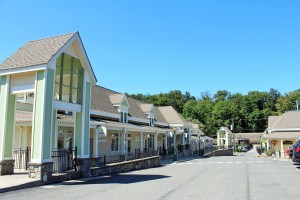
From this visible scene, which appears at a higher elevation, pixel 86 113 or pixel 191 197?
pixel 86 113

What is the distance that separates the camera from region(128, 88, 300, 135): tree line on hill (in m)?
103

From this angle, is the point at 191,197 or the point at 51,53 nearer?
the point at 191,197

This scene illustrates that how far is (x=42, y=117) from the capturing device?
43.1ft

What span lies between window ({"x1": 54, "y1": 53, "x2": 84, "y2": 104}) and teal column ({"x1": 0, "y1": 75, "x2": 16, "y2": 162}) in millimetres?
2333

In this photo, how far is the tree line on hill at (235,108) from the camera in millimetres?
102606

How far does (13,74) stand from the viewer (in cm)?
1473

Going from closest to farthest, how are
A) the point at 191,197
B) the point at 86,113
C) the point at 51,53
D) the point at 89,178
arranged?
the point at 191,197 → the point at 51,53 → the point at 89,178 → the point at 86,113

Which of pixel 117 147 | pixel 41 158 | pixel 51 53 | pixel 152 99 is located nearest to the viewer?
pixel 41 158

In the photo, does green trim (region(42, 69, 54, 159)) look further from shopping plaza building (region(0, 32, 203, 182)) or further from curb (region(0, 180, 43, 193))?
curb (region(0, 180, 43, 193))

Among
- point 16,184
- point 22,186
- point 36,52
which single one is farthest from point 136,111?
point 16,184

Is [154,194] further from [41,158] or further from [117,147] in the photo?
[117,147]

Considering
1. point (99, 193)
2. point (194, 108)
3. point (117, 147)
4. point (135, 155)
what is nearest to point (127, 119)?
point (117, 147)

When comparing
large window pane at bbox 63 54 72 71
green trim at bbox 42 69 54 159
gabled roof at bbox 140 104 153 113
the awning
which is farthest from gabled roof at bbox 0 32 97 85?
gabled roof at bbox 140 104 153 113

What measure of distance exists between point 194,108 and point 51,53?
91.0m
